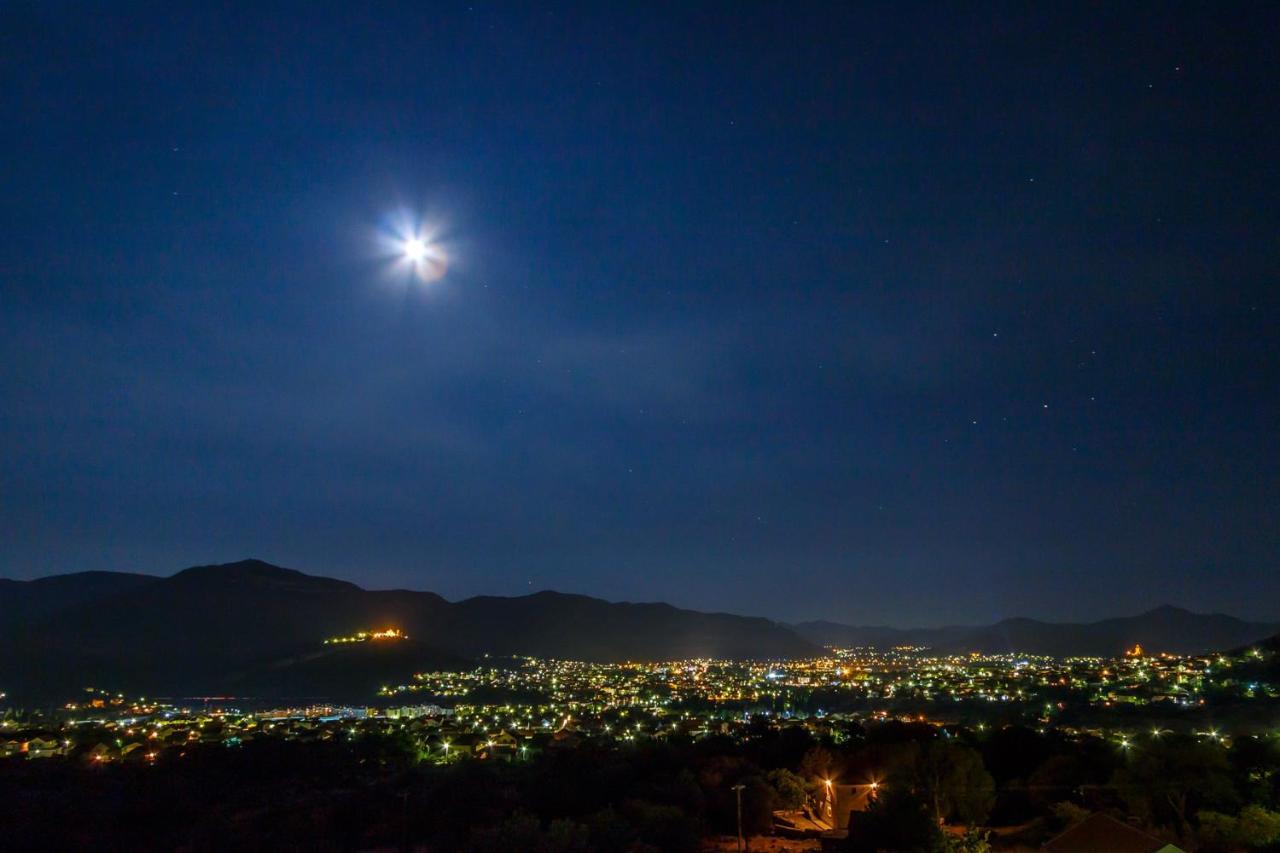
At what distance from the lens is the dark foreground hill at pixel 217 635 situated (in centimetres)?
10725

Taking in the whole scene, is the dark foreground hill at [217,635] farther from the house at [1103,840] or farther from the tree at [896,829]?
the house at [1103,840]

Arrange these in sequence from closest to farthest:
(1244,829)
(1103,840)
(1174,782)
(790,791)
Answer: (1103,840)
(1244,829)
(1174,782)
(790,791)

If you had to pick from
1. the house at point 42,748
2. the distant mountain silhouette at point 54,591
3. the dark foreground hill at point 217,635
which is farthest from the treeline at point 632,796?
the distant mountain silhouette at point 54,591

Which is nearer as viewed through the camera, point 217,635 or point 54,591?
point 217,635

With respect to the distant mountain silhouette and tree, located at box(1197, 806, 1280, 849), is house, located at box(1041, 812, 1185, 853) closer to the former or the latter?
tree, located at box(1197, 806, 1280, 849)

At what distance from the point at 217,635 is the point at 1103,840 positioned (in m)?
136

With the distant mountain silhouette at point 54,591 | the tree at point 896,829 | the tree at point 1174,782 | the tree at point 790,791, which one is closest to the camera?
the tree at point 896,829

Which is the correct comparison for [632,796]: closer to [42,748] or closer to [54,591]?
[42,748]

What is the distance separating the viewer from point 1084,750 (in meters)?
33.0

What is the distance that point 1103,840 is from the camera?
703 inches

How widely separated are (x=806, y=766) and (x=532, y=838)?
17.3 m

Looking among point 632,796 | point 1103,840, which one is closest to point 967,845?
point 1103,840

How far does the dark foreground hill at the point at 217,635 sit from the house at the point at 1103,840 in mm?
101283

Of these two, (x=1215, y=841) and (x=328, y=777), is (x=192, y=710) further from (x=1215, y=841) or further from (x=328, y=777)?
(x=1215, y=841)
